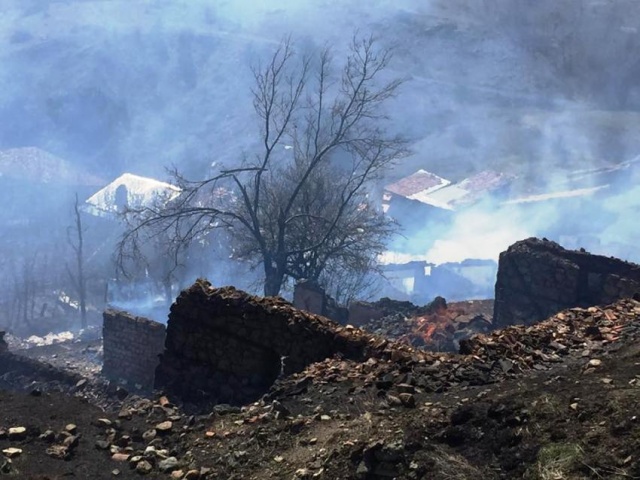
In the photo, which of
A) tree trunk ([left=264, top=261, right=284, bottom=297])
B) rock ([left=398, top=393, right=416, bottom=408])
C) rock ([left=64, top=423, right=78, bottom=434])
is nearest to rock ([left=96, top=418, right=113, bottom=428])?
rock ([left=64, top=423, right=78, bottom=434])

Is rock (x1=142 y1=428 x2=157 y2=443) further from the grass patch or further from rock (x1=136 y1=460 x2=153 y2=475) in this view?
the grass patch

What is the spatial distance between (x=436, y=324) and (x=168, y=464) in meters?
10.9

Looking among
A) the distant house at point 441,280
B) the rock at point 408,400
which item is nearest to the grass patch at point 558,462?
the rock at point 408,400

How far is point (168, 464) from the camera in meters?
6.42

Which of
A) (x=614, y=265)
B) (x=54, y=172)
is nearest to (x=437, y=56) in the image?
(x=54, y=172)

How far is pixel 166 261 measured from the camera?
1268 inches

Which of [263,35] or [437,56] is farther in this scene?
[263,35]

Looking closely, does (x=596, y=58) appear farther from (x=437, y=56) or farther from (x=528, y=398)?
(x=528, y=398)

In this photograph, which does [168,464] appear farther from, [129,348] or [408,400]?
[129,348]

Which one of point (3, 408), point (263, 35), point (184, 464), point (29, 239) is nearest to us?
point (184, 464)

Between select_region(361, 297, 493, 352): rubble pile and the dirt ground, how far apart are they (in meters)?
7.56

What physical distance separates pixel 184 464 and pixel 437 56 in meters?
45.7

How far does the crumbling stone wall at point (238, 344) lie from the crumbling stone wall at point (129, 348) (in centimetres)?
507

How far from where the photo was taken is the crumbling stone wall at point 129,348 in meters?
14.4
